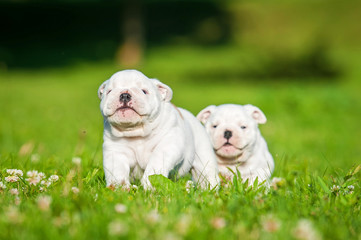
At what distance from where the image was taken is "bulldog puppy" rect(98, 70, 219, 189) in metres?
3.68

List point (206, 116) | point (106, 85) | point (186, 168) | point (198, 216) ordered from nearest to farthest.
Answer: point (198, 216)
point (106, 85)
point (186, 168)
point (206, 116)

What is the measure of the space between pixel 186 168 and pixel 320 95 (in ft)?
30.0

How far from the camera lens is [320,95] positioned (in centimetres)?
1254

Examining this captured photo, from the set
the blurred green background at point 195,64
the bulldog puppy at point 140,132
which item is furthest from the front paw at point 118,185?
the blurred green background at point 195,64

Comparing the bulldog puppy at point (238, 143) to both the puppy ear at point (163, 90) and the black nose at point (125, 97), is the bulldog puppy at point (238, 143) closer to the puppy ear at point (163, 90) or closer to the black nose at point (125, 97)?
the puppy ear at point (163, 90)

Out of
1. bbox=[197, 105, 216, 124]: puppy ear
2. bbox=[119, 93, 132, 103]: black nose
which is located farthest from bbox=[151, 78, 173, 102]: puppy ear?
bbox=[197, 105, 216, 124]: puppy ear

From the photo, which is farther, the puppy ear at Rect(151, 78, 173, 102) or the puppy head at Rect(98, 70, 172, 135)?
the puppy ear at Rect(151, 78, 173, 102)

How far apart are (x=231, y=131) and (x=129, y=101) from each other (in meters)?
1.22

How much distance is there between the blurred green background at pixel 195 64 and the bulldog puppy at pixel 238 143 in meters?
0.35

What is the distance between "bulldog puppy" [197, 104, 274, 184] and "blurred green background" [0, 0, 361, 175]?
349mm

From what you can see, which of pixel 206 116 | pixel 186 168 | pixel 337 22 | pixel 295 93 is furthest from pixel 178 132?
pixel 337 22

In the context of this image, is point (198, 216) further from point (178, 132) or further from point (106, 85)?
point (106, 85)

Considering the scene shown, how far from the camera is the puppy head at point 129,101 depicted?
3664 mm

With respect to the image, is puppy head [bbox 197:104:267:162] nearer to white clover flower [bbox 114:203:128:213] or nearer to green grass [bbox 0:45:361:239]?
green grass [bbox 0:45:361:239]
